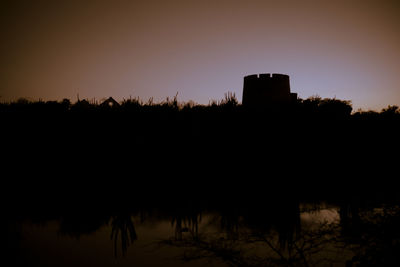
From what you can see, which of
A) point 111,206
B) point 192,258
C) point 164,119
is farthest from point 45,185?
point 192,258

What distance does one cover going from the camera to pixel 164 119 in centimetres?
1085

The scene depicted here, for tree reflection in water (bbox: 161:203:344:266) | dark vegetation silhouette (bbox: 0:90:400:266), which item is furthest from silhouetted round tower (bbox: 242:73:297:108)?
tree reflection in water (bbox: 161:203:344:266)

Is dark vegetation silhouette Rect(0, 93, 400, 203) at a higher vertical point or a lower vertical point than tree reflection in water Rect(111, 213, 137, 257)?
higher

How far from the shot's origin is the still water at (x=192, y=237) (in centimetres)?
382

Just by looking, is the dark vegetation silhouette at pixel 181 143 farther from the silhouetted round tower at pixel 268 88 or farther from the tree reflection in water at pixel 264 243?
the silhouetted round tower at pixel 268 88

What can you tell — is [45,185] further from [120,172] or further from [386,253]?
[386,253]

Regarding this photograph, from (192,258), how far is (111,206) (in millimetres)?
3336

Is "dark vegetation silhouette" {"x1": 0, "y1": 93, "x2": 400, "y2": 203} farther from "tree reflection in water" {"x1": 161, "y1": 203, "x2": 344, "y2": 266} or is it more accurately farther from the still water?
"tree reflection in water" {"x1": 161, "y1": 203, "x2": 344, "y2": 266}

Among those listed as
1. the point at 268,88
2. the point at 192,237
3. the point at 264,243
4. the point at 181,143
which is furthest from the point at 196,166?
the point at 268,88

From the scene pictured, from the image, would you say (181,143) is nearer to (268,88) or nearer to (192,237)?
(192,237)

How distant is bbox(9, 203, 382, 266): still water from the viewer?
12.5 ft

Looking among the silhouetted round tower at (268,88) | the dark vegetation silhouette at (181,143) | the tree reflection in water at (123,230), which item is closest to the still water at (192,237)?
the tree reflection in water at (123,230)

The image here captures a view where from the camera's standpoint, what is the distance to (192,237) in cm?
481

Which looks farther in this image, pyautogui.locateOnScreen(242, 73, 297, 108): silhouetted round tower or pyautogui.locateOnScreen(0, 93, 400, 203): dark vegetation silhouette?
pyautogui.locateOnScreen(242, 73, 297, 108): silhouetted round tower
